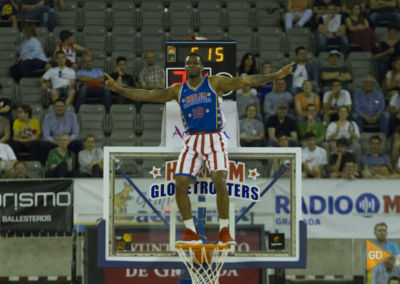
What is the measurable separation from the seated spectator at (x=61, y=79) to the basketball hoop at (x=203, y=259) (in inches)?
336

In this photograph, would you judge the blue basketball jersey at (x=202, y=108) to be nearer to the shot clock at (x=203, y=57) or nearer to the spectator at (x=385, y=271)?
the shot clock at (x=203, y=57)

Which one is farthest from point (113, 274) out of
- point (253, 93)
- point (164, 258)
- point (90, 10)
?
point (90, 10)

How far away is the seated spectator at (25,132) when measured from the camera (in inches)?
675

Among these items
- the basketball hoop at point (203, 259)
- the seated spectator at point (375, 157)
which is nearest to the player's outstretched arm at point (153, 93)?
the basketball hoop at point (203, 259)

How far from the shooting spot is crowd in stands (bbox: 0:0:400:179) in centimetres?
1645

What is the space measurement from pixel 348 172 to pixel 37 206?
5.29 metres

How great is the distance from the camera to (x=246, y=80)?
1017cm

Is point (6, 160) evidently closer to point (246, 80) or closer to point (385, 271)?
point (385, 271)

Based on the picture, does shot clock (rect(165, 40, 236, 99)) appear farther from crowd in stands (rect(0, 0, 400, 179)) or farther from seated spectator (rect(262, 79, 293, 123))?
seated spectator (rect(262, 79, 293, 123))

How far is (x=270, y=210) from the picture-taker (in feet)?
50.3

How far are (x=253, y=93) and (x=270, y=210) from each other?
350 cm

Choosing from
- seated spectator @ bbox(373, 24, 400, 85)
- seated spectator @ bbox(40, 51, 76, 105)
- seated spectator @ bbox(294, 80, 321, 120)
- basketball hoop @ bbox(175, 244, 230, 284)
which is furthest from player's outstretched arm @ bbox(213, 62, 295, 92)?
seated spectator @ bbox(373, 24, 400, 85)

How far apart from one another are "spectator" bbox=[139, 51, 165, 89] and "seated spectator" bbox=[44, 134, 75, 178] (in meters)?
2.58

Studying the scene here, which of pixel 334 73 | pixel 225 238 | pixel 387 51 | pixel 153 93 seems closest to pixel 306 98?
pixel 334 73
